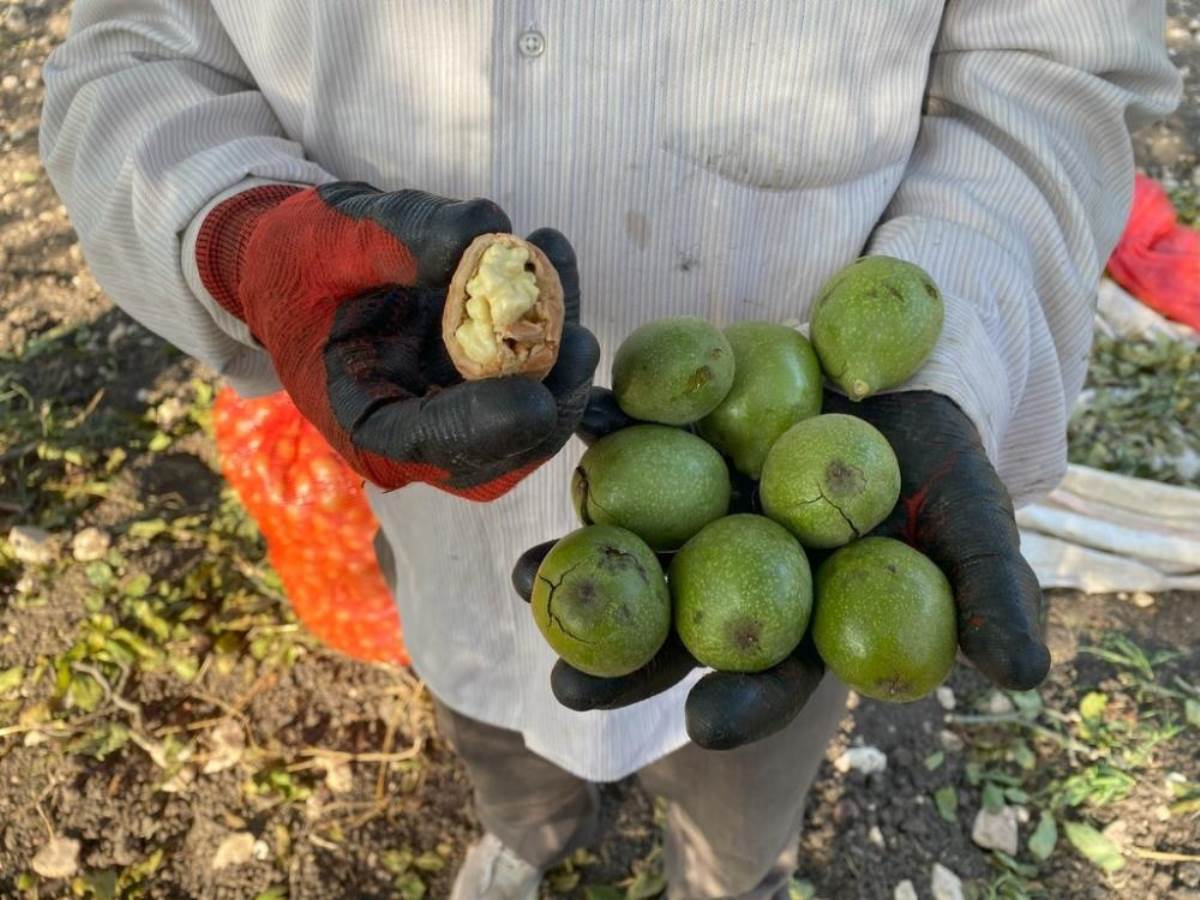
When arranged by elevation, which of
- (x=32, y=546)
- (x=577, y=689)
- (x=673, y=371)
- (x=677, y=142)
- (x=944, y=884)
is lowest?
(x=944, y=884)

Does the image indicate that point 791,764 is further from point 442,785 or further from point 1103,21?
point 1103,21

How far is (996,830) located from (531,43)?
9.11 ft

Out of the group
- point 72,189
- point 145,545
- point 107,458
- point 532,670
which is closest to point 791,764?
point 532,670

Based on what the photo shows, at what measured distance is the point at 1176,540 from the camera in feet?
12.2

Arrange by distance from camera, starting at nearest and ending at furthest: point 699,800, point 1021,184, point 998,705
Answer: point 1021,184 < point 699,800 < point 998,705

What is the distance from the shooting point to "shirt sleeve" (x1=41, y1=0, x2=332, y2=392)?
5.41 ft

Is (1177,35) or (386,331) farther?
(1177,35)

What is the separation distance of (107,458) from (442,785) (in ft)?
6.54

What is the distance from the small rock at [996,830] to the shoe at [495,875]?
141 centimetres

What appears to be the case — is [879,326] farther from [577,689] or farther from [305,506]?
[305,506]

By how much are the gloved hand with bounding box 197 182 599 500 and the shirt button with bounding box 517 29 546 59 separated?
0.33 meters

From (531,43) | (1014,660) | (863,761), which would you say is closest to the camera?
(1014,660)

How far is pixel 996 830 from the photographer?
122 inches

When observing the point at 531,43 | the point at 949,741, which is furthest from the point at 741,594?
the point at 949,741
